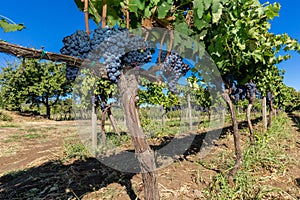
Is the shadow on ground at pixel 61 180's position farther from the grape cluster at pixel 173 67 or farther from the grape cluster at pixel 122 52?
the grape cluster at pixel 122 52

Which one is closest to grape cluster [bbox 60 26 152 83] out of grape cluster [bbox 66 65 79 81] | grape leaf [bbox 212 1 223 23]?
grape cluster [bbox 66 65 79 81]

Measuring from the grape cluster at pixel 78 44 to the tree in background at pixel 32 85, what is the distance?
2562 cm

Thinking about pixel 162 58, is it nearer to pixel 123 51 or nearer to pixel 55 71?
pixel 123 51

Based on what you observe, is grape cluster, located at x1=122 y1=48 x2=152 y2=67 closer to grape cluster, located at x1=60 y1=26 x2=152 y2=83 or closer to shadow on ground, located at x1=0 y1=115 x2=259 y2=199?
grape cluster, located at x1=60 y1=26 x2=152 y2=83

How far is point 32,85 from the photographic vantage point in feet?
85.0

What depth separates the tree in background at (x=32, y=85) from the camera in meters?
25.3

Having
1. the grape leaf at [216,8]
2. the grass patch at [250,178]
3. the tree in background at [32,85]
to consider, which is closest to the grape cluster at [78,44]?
the grape leaf at [216,8]

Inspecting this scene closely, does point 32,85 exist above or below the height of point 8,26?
above

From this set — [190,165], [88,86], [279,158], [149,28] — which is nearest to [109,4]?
[149,28]

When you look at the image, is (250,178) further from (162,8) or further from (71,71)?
(71,71)

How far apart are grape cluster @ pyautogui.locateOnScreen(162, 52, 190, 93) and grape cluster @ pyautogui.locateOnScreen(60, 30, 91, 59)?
0.90 m

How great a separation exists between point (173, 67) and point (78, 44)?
1202 millimetres

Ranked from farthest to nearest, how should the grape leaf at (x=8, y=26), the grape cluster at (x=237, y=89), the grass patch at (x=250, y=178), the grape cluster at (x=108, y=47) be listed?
the grape cluster at (x=237, y=89), the grass patch at (x=250, y=178), the grape cluster at (x=108, y=47), the grape leaf at (x=8, y=26)

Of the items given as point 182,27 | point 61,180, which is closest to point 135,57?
point 182,27
